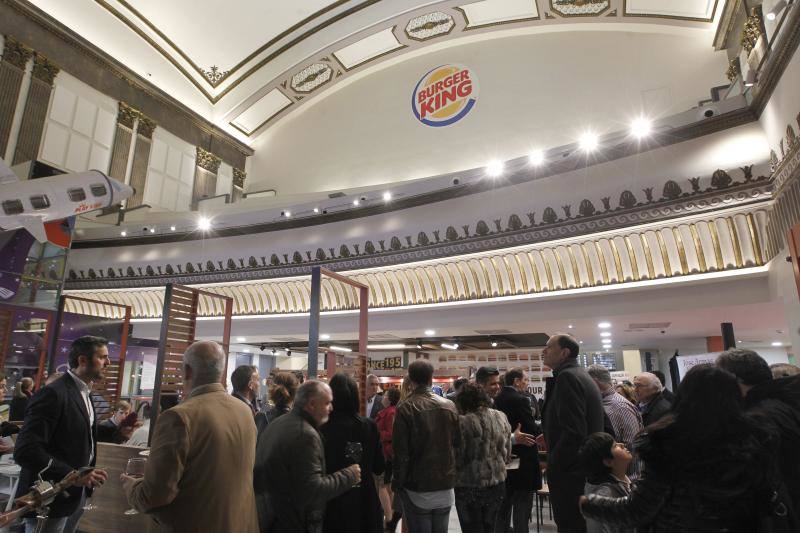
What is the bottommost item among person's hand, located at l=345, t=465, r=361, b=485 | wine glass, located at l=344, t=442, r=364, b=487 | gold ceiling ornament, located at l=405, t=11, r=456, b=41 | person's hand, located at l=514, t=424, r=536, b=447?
person's hand, located at l=514, t=424, r=536, b=447

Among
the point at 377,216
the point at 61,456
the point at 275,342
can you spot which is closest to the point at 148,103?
the point at 275,342

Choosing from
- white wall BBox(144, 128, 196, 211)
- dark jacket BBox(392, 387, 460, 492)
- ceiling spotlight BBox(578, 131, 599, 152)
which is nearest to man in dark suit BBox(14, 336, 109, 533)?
dark jacket BBox(392, 387, 460, 492)

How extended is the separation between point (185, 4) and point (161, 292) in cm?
694

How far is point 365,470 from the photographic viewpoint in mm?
2504

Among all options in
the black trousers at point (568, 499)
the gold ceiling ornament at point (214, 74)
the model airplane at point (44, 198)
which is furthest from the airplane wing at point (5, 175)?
the black trousers at point (568, 499)

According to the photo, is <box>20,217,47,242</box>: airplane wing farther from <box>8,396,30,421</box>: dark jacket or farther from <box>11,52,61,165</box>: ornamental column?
<box>8,396,30,421</box>: dark jacket

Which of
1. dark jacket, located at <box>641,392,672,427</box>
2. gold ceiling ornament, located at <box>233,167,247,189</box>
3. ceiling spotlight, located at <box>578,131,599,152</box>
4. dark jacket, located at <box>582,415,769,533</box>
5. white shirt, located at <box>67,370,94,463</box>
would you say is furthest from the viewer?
gold ceiling ornament, located at <box>233,167,247,189</box>

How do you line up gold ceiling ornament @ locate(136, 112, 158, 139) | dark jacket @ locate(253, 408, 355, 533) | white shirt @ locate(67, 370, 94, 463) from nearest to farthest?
dark jacket @ locate(253, 408, 355, 533) < white shirt @ locate(67, 370, 94, 463) < gold ceiling ornament @ locate(136, 112, 158, 139)

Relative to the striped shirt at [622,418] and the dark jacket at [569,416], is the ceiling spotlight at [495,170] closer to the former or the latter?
the striped shirt at [622,418]

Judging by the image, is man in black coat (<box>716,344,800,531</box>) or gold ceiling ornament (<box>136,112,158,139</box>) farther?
gold ceiling ornament (<box>136,112,158,139</box>)

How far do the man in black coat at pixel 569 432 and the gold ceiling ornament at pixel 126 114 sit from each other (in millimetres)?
12812

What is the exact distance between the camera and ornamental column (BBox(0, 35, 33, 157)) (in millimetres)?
9766

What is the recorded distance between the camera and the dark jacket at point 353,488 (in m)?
2.34

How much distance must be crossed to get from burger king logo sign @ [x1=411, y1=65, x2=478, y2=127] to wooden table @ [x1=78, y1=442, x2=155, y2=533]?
27.9 ft
